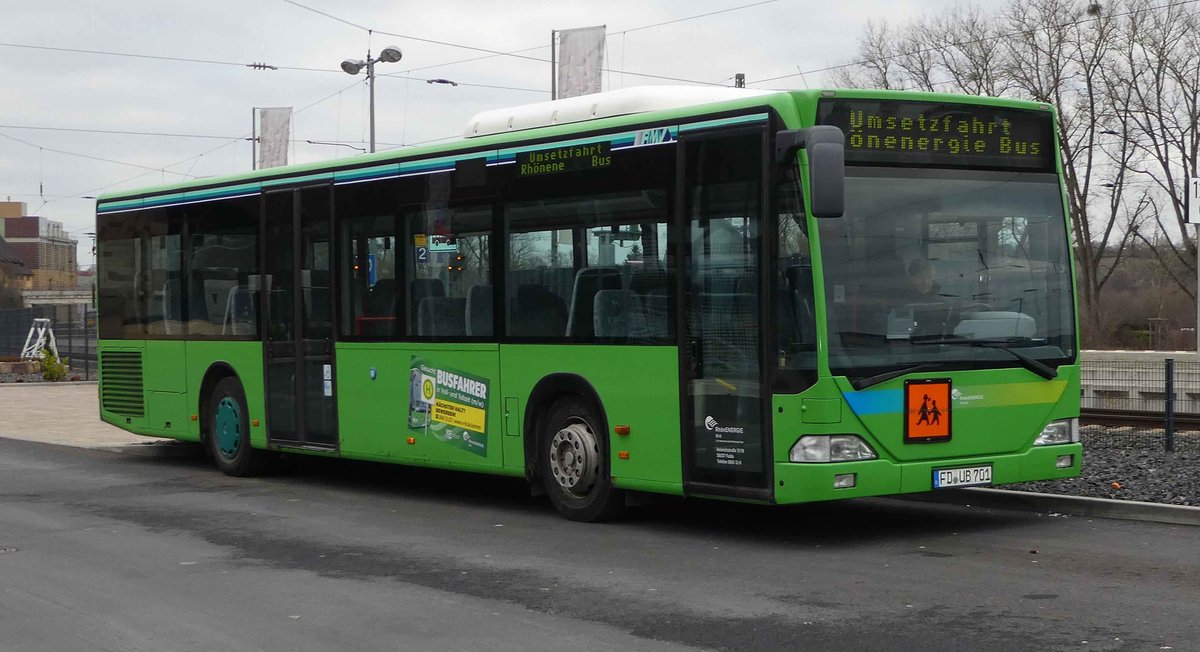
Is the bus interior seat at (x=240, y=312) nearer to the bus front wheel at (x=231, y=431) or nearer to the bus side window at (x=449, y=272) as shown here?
the bus front wheel at (x=231, y=431)

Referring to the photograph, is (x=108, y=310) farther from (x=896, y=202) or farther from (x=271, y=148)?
(x=271, y=148)

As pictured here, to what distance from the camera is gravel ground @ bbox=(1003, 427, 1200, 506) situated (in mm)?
11742

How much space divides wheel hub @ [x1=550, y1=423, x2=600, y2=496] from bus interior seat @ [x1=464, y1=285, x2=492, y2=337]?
119 cm

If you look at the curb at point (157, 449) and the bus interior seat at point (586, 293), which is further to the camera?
the curb at point (157, 449)

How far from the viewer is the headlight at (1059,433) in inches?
425

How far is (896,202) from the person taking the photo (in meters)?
10.2

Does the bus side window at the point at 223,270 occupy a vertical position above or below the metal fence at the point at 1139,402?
above

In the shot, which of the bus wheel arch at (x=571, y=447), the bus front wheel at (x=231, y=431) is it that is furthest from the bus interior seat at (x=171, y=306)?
the bus wheel arch at (x=571, y=447)

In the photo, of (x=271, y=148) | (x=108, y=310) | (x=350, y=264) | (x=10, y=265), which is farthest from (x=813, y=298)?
(x=10, y=265)

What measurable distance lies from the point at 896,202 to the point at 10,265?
450 feet

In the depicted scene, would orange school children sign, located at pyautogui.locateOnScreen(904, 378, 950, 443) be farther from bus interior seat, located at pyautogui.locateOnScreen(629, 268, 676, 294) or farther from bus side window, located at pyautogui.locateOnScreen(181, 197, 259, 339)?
bus side window, located at pyautogui.locateOnScreen(181, 197, 259, 339)

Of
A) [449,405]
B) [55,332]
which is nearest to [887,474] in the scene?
[449,405]

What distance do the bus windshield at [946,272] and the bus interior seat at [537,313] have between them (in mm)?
2568

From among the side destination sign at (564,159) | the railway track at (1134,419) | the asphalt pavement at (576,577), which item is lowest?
the asphalt pavement at (576,577)
